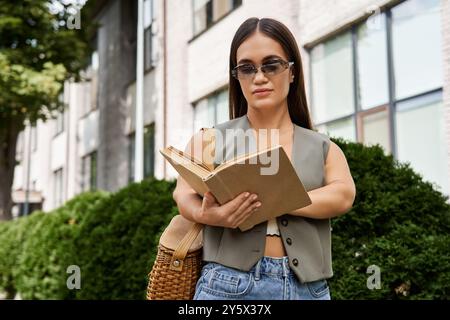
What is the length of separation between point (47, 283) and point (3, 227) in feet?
18.6

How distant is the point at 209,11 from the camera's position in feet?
40.8

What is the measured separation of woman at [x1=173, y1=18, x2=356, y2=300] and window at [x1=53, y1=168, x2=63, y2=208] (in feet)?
82.1

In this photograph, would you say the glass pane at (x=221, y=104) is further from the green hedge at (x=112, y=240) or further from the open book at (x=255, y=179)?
the open book at (x=255, y=179)

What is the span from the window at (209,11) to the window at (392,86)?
9.58 feet

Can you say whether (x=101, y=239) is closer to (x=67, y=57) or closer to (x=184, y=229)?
(x=184, y=229)

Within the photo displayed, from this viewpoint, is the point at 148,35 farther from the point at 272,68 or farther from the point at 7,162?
the point at 272,68

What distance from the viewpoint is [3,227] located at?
15.0 m

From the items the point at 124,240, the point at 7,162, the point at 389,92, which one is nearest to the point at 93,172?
the point at 7,162

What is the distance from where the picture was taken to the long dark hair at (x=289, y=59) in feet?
5.93

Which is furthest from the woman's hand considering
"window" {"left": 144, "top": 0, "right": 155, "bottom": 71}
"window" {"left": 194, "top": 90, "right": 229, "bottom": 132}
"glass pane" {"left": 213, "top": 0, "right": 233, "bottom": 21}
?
"window" {"left": 144, "top": 0, "right": 155, "bottom": 71}

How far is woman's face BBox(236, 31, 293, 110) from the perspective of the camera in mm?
1793

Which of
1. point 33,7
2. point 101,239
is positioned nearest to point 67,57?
point 33,7

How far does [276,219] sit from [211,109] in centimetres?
1022

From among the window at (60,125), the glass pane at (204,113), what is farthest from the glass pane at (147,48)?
the window at (60,125)
